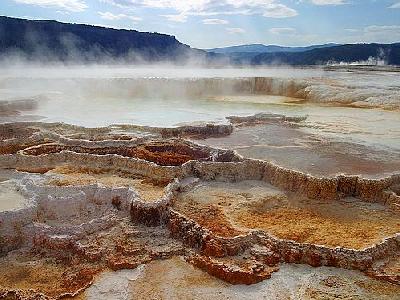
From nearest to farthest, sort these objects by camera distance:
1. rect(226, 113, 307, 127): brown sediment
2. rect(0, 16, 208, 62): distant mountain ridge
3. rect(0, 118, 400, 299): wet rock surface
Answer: rect(0, 118, 400, 299): wet rock surface
rect(226, 113, 307, 127): brown sediment
rect(0, 16, 208, 62): distant mountain ridge

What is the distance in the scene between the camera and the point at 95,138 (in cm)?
1292

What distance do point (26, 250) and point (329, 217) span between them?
5405 mm

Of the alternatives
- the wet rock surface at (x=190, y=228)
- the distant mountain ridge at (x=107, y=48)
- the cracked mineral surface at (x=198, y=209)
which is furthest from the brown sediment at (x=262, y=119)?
the distant mountain ridge at (x=107, y=48)

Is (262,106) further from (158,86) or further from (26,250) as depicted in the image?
(26,250)

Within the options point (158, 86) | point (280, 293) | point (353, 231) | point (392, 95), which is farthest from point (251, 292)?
point (158, 86)

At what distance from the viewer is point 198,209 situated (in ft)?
28.1

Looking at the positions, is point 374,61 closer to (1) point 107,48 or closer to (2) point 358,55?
(2) point 358,55

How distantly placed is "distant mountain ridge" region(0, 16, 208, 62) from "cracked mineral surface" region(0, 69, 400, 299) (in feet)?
111

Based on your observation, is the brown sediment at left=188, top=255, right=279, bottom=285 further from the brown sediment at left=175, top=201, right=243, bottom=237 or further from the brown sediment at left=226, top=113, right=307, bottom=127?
the brown sediment at left=226, top=113, right=307, bottom=127

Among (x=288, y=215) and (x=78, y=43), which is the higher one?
(x=78, y=43)

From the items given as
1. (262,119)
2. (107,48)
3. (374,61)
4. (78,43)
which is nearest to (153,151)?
(262,119)

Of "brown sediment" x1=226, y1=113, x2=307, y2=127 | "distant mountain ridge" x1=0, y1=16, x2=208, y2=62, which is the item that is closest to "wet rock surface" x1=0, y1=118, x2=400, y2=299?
"brown sediment" x1=226, y1=113, x2=307, y2=127

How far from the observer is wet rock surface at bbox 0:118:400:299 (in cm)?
659

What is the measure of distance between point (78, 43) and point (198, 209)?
4593 centimetres
